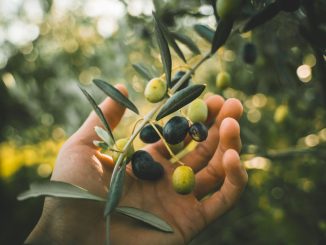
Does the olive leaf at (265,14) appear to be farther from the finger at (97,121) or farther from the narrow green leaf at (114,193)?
the finger at (97,121)

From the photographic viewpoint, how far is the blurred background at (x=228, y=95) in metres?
1.63

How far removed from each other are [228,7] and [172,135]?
16.3 inches

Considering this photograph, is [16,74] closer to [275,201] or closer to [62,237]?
[62,237]

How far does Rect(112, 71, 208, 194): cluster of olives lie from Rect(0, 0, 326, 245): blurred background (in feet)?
0.95

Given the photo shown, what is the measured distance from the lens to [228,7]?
0.93 metres

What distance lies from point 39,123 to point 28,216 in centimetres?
194

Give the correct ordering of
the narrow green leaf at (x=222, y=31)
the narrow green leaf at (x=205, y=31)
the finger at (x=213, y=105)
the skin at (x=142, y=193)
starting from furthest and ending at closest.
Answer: the finger at (x=213, y=105) → the narrow green leaf at (x=205, y=31) → the skin at (x=142, y=193) → the narrow green leaf at (x=222, y=31)

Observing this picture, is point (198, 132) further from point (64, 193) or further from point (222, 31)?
point (64, 193)

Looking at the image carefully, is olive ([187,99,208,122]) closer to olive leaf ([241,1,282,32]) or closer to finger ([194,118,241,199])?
finger ([194,118,241,199])

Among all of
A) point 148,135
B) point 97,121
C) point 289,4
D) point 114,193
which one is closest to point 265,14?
point 289,4

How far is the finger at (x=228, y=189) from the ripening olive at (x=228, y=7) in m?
0.49

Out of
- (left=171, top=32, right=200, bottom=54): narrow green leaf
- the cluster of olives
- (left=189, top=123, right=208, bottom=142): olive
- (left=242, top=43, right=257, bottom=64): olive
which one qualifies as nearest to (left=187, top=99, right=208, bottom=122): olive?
the cluster of olives

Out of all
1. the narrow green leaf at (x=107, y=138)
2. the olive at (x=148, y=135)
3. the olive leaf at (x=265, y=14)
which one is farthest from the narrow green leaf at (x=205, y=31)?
the narrow green leaf at (x=107, y=138)

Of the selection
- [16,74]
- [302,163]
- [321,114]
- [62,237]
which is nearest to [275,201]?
[302,163]
